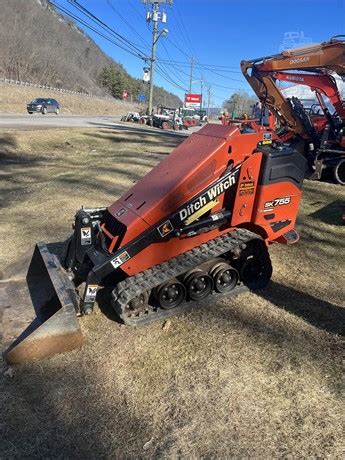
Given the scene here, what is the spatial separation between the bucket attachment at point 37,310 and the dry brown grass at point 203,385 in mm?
150

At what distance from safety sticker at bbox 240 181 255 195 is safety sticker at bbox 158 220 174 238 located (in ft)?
3.05

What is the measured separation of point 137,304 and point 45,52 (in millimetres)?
103620

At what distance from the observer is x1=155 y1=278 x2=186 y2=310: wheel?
4.20m

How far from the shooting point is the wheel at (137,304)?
4109 mm

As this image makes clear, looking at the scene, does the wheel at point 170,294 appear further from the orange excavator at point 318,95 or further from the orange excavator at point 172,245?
the orange excavator at point 318,95

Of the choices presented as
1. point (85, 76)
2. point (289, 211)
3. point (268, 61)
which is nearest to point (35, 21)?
point (85, 76)

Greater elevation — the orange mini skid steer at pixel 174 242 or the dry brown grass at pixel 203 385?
the orange mini skid steer at pixel 174 242

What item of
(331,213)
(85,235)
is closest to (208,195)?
(85,235)

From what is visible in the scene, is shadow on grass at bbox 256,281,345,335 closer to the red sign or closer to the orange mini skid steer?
the orange mini skid steer

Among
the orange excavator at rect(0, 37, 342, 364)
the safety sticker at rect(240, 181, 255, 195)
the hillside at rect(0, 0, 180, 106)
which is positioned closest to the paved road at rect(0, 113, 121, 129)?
the orange excavator at rect(0, 37, 342, 364)

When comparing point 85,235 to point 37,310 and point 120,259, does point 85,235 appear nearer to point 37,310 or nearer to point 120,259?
point 120,259

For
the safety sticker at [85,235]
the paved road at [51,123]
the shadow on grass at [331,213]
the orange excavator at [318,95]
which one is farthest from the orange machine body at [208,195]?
the paved road at [51,123]

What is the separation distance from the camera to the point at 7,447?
9.20ft

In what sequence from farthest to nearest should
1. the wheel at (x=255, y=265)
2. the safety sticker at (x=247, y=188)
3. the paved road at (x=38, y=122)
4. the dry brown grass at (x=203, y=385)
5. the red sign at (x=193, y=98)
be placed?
the red sign at (x=193, y=98) < the paved road at (x=38, y=122) < the wheel at (x=255, y=265) < the safety sticker at (x=247, y=188) < the dry brown grass at (x=203, y=385)
